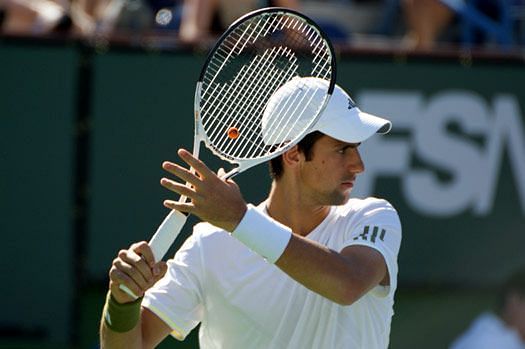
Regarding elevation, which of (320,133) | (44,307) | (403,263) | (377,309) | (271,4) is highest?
(320,133)

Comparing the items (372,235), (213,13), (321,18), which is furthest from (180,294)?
(321,18)

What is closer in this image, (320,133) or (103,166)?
(320,133)

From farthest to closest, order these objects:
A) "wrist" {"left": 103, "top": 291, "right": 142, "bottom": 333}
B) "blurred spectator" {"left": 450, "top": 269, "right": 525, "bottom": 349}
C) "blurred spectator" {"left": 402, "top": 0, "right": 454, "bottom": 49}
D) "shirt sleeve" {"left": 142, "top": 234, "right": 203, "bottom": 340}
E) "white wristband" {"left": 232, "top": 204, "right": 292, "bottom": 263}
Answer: "blurred spectator" {"left": 402, "top": 0, "right": 454, "bottom": 49} < "blurred spectator" {"left": 450, "top": 269, "right": 525, "bottom": 349} < "shirt sleeve" {"left": 142, "top": 234, "right": 203, "bottom": 340} < "wrist" {"left": 103, "top": 291, "right": 142, "bottom": 333} < "white wristband" {"left": 232, "top": 204, "right": 292, "bottom": 263}

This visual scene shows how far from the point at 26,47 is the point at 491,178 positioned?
2958mm

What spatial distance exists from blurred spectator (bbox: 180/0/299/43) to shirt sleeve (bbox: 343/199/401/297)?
171 inches

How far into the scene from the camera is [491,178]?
318 inches

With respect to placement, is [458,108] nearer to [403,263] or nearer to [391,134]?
[391,134]

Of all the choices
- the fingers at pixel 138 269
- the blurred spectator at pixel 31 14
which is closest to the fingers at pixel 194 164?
the fingers at pixel 138 269

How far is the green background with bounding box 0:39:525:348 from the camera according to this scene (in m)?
7.94

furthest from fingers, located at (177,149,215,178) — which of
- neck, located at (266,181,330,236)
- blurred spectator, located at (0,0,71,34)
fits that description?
blurred spectator, located at (0,0,71,34)

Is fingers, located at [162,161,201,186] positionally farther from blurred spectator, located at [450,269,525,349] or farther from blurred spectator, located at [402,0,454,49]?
blurred spectator, located at [402,0,454,49]

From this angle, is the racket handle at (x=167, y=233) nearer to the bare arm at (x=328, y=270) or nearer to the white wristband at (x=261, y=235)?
the white wristband at (x=261, y=235)

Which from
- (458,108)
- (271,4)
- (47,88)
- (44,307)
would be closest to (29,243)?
(44,307)

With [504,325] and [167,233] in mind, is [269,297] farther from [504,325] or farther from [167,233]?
[504,325]
